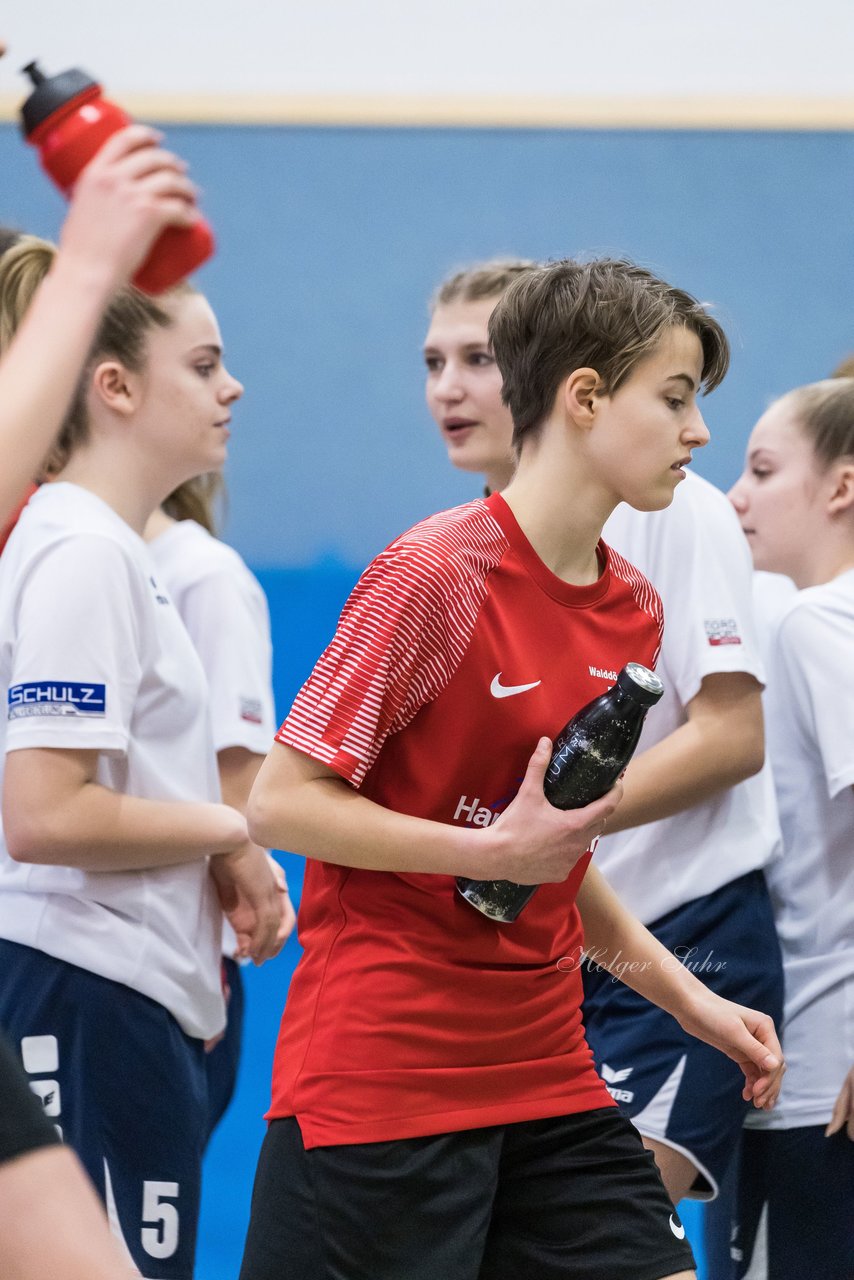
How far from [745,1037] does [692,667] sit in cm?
50

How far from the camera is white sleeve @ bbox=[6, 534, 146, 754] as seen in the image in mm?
1542

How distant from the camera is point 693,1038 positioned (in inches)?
68.3

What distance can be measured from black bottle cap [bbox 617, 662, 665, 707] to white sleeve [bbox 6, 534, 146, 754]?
1.90ft

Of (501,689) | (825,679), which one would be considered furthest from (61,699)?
(825,679)

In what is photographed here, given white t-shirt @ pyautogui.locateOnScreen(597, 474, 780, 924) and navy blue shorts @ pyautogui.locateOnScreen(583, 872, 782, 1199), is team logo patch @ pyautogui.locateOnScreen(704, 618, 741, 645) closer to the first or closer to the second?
white t-shirt @ pyautogui.locateOnScreen(597, 474, 780, 924)

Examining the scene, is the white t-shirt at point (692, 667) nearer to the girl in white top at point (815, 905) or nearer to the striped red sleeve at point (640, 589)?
the girl in white top at point (815, 905)

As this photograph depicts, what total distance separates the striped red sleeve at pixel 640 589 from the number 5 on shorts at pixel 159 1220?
29.4 inches

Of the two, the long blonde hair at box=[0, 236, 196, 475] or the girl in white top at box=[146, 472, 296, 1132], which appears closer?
the long blonde hair at box=[0, 236, 196, 475]

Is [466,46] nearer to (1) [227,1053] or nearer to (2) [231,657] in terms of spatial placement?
(2) [231,657]

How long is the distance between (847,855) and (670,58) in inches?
95.8

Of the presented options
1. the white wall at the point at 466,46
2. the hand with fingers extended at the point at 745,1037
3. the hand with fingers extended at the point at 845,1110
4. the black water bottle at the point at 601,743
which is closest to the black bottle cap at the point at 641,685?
the black water bottle at the point at 601,743

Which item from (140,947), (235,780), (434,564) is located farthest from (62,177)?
(235,780)

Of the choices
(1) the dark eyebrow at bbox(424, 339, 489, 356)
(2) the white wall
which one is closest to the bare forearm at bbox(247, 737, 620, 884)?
(1) the dark eyebrow at bbox(424, 339, 489, 356)

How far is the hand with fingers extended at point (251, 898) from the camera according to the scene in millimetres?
1752
